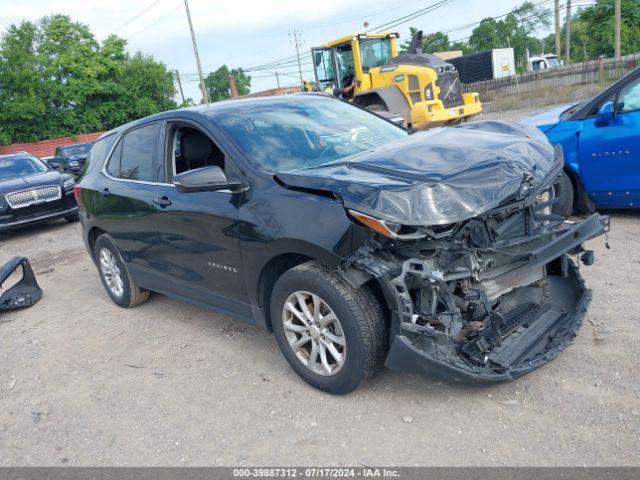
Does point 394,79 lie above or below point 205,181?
above

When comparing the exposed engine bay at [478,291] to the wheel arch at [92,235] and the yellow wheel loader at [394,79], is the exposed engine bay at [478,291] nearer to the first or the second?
the wheel arch at [92,235]

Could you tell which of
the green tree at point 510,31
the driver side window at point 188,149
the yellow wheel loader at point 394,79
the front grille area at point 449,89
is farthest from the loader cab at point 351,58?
the green tree at point 510,31

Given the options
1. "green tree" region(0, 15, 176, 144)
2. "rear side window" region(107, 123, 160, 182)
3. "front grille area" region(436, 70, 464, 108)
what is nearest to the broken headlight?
"rear side window" region(107, 123, 160, 182)

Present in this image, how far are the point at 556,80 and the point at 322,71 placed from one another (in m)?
16.4

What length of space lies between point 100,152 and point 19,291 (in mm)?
1896

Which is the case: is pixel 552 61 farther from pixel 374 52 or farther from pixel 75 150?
pixel 75 150

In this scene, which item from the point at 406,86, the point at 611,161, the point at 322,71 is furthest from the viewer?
the point at 322,71

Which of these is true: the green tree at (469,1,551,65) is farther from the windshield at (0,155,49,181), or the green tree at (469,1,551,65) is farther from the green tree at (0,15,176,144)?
the windshield at (0,155,49,181)

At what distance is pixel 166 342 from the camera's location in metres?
4.71

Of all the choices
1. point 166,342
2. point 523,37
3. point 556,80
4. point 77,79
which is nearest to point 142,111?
point 77,79

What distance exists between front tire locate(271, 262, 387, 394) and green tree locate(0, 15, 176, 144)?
39.2 meters

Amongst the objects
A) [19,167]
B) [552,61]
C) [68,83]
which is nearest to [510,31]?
[552,61]

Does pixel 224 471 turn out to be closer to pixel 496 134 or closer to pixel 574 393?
pixel 574 393

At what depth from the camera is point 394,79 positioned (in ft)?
47.7
